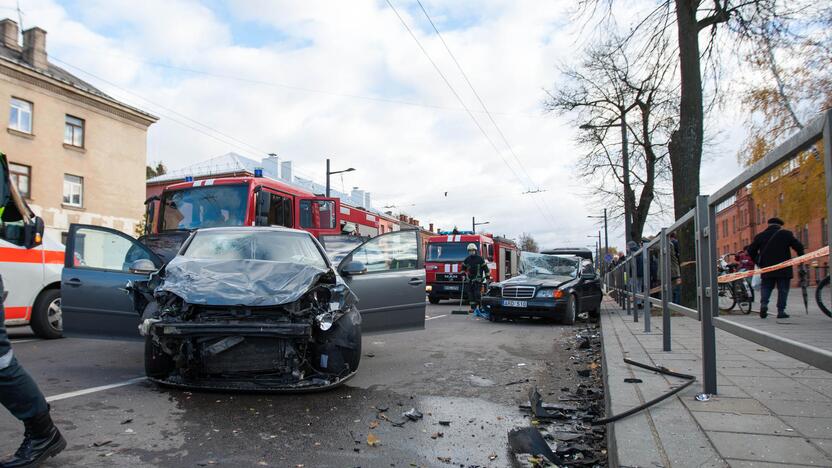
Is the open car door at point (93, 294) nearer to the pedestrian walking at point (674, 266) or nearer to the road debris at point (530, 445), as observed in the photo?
the road debris at point (530, 445)

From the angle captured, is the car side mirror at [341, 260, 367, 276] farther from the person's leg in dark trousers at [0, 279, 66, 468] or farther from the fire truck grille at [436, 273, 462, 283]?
the fire truck grille at [436, 273, 462, 283]

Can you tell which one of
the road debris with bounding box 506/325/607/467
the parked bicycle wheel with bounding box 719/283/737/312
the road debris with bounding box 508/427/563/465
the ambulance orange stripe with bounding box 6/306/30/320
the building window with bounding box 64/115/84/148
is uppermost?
the building window with bounding box 64/115/84/148

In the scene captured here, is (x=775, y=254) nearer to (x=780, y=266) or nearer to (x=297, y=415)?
(x=780, y=266)

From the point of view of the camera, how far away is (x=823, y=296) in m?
2.20

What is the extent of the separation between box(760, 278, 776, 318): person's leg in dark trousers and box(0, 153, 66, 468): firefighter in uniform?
3836 millimetres

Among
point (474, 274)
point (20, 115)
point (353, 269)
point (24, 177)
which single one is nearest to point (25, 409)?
point (353, 269)

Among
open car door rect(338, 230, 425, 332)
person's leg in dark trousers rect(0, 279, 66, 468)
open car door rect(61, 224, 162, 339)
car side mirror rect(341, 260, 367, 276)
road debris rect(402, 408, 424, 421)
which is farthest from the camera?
open car door rect(338, 230, 425, 332)

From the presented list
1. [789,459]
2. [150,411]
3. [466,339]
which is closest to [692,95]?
[466,339]

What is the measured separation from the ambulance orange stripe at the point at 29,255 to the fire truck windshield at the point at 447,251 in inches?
469

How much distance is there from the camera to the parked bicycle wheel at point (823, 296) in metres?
2.02

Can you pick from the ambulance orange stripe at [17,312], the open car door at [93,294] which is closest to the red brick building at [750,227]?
the open car door at [93,294]

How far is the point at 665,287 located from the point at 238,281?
4.47 meters

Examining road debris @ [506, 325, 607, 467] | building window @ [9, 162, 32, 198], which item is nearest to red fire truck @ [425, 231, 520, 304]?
road debris @ [506, 325, 607, 467]

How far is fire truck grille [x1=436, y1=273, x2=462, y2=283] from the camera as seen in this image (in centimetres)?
1747
